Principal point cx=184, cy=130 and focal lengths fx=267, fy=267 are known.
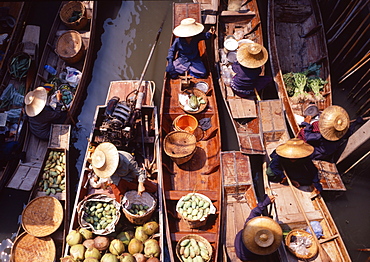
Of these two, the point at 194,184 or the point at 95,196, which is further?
the point at 194,184

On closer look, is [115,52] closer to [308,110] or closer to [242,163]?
[242,163]

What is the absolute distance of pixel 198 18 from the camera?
7652 millimetres

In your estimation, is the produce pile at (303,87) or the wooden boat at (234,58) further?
the produce pile at (303,87)

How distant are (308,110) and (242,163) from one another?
7.86 feet

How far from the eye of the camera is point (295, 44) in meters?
8.10

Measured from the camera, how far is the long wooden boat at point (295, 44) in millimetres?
7072

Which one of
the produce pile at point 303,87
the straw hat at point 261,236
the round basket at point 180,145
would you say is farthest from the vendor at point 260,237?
the produce pile at point 303,87

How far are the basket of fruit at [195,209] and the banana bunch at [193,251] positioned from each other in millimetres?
383

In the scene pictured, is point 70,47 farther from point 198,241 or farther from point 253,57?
point 198,241

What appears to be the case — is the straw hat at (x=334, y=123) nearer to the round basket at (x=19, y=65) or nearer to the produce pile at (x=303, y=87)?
the produce pile at (x=303, y=87)

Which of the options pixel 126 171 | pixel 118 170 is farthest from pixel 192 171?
pixel 118 170

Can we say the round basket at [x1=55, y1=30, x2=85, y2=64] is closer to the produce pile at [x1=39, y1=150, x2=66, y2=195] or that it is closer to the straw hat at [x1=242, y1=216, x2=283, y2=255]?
the produce pile at [x1=39, y1=150, x2=66, y2=195]

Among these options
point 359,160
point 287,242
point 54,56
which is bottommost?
point 287,242

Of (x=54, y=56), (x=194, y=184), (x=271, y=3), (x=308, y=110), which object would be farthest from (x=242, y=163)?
(x=54, y=56)
